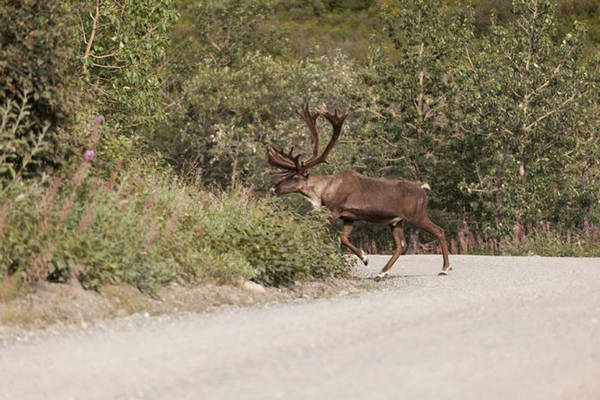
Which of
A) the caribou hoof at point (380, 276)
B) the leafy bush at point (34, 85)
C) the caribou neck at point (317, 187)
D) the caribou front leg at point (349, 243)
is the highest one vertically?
the leafy bush at point (34, 85)

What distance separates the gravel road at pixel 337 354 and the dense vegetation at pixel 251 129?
164 centimetres

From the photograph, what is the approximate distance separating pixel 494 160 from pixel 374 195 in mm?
13745

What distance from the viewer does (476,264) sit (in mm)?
16891

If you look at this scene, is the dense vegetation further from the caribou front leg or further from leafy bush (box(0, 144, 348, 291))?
the caribou front leg

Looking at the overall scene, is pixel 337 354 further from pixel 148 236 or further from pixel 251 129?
pixel 251 129

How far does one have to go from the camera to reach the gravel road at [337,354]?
6.16 m

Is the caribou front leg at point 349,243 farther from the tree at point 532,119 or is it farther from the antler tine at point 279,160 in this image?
the tree at point 532,119

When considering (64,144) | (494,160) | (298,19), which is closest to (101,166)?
(64,144)

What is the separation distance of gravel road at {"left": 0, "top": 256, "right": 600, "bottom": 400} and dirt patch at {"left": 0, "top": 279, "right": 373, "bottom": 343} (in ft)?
1.39

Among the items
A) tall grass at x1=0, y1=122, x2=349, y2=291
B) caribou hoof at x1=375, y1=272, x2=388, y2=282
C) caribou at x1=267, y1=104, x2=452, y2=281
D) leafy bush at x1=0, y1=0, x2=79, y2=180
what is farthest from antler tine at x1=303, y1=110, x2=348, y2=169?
leafy bush at x1=0, y1=0, x2=79, y2=180

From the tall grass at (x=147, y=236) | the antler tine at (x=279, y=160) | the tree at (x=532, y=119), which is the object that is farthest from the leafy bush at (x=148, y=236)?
the tree at (x=532, y=119)

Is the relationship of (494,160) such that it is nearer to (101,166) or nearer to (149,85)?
(149,85)

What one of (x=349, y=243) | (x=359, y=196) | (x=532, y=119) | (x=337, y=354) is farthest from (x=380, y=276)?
(x=532, y=119)

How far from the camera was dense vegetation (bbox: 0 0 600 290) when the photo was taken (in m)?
10.5
